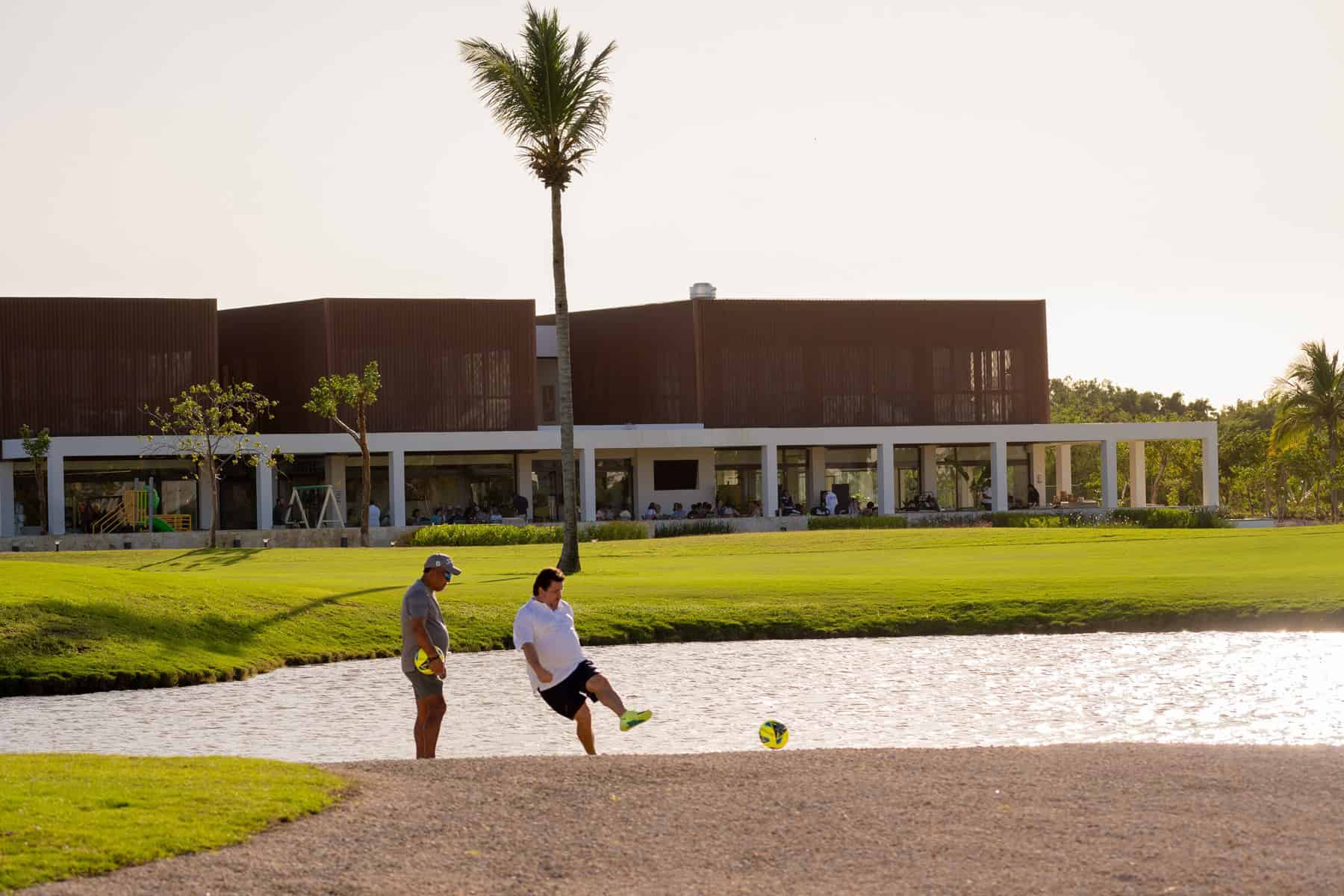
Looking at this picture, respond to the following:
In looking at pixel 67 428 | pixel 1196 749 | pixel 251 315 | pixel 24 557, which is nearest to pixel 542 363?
pixel 251 315

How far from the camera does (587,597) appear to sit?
969 inches

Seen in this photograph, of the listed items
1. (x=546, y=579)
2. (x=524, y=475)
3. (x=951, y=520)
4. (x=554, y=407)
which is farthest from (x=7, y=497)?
(x=546, y=579)

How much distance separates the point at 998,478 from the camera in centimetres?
5834

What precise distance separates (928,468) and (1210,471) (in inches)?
391

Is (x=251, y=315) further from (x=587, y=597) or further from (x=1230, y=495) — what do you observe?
(x=1230, y=495)

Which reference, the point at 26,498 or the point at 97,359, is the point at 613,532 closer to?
the point at 97,359

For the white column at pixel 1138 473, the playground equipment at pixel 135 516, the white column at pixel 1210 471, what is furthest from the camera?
the white column at pixel 1138 473

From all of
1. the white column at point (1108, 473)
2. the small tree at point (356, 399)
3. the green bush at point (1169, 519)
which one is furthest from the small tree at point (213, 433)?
the white column at point (1108, 473)

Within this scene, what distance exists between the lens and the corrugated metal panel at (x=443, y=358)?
182 feet

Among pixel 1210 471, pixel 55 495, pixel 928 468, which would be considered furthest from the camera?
pixel 928 468

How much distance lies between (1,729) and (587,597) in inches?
437

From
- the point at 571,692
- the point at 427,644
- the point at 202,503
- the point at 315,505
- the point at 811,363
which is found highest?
the point at 811,363

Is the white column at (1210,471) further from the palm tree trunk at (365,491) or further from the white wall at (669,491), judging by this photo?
the palm tree trunk at (365,491)

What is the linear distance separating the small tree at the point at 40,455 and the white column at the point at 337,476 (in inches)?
337
